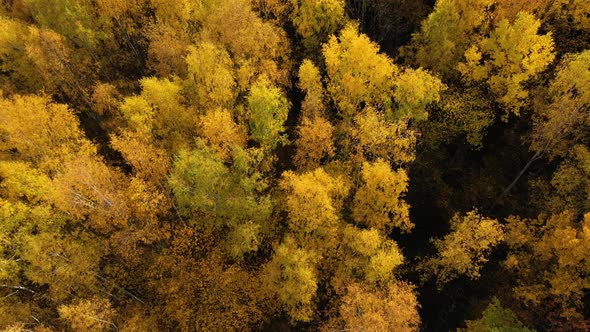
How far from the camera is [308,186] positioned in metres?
29.4

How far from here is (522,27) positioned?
34344 mm

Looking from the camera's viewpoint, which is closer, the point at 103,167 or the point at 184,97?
the point at 103,167

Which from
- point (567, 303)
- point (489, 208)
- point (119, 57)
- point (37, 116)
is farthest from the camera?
point (119, 57)

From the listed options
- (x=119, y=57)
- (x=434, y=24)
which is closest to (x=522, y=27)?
(x=434, y=24)

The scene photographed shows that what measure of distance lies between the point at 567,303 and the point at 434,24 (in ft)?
83.8

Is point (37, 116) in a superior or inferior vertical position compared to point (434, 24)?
inferior

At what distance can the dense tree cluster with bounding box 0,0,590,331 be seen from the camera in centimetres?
3122

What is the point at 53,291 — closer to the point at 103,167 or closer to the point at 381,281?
the point at 103,167

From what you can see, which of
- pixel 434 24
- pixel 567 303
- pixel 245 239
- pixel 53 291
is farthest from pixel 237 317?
pixel 434 24

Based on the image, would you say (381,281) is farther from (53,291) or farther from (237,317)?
(53,291)

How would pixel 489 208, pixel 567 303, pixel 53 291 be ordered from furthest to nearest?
pixel 489 208 → pixel 53 291 → pixel 567 303

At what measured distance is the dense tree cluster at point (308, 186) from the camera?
31.2 m

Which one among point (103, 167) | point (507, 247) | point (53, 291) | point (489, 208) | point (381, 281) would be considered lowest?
point (53, 291)

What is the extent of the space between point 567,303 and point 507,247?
27.5 feet
